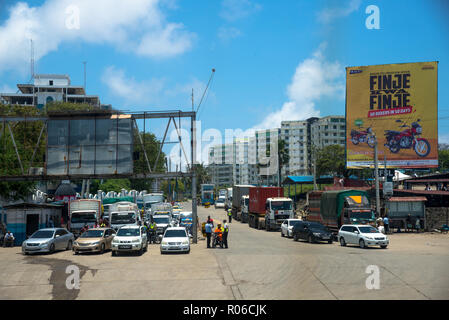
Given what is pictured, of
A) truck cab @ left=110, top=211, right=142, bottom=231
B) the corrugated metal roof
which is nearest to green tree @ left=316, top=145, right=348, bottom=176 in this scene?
the corrugated metal roof

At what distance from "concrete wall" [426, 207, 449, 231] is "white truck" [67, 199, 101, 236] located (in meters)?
30.7

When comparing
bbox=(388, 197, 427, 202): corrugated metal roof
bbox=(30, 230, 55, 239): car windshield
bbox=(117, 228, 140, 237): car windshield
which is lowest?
bbox=(30, 230, 55, 239): car windshield

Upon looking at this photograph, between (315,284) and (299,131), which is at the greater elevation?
(299,131)

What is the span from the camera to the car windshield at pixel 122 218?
34.8 meters

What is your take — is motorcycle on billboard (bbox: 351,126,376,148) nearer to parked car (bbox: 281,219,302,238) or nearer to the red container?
the red container

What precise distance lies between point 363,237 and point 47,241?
18578 millimetres

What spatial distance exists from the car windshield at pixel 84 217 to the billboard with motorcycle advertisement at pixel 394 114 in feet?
116

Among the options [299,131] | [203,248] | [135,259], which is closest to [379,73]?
[203,248]

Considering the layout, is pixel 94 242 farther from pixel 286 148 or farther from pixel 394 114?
pixel 286 148

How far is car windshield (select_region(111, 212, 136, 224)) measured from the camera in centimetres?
3475

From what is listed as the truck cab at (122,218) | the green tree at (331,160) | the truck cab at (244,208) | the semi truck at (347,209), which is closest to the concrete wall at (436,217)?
the semi truck at (347,209)
